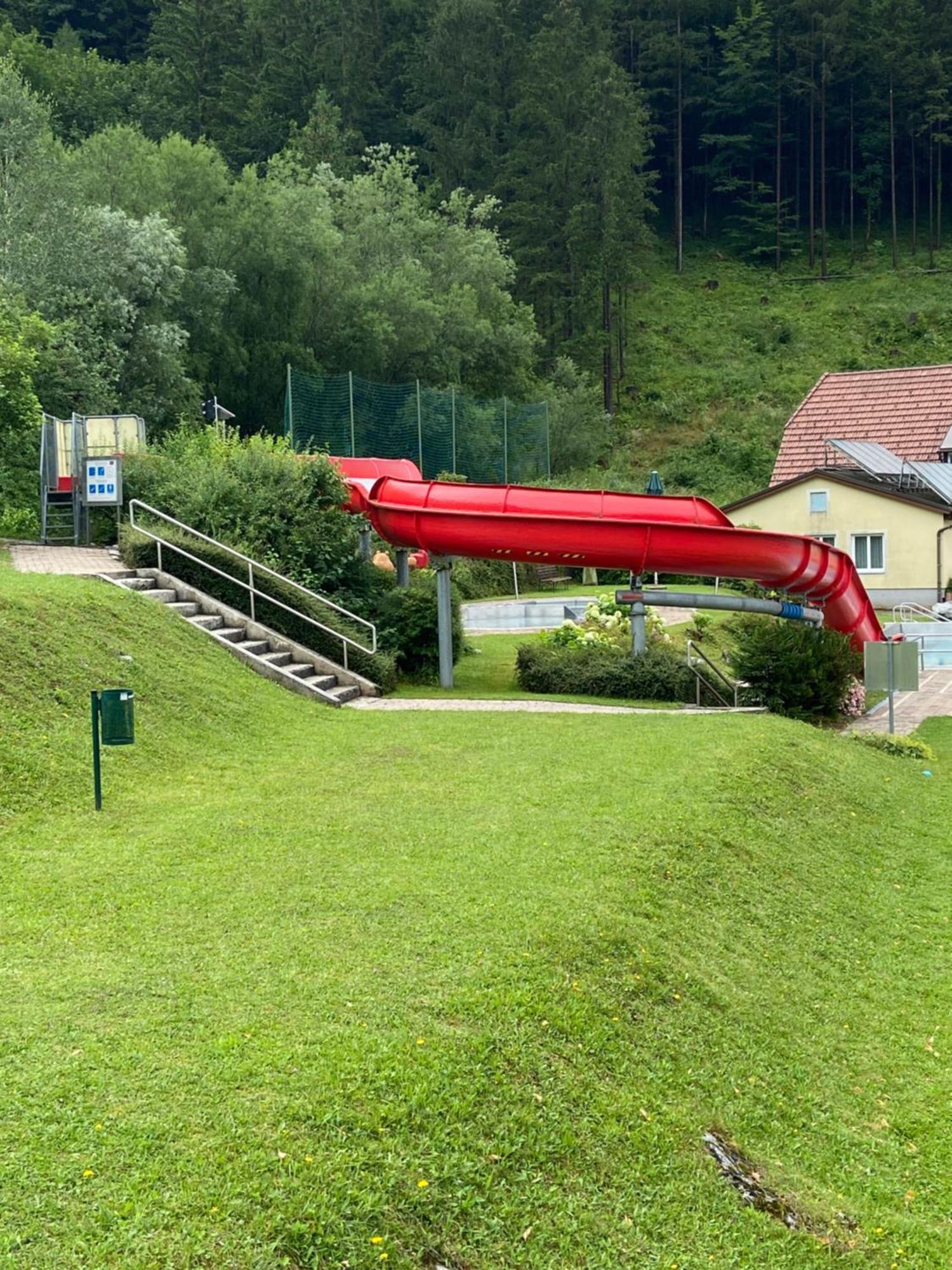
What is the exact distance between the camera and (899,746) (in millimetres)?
20047

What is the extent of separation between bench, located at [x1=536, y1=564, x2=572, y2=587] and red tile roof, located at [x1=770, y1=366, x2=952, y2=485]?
924 centimetres

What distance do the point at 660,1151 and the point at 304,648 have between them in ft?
44.2

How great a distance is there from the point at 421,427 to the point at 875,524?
14310 millimetres

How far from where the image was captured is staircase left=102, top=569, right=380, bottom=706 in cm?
1870

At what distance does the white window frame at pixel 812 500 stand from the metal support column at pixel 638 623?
21.1 m

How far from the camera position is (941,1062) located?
9.01 m

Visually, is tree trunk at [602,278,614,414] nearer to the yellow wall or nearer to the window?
the yellow wall

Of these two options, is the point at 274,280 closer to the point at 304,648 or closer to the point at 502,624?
the point at 502,624

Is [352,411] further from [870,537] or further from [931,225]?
[931,225]

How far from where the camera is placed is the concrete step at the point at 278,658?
61.4ft

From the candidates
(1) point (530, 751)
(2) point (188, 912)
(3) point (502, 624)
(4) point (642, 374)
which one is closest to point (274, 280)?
(3) point (502, 624)

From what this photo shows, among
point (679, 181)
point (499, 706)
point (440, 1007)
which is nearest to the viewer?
point (440, 1007)

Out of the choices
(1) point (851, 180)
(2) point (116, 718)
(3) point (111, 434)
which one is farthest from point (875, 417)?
(2) point (116, 718)

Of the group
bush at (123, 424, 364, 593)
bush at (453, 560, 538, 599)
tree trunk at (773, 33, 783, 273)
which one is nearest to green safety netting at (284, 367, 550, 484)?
bush at (453, 560, 538, 599)
